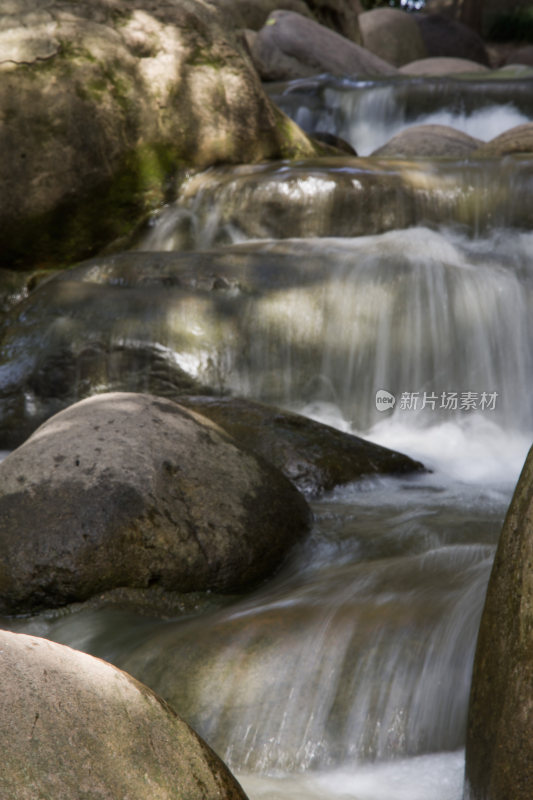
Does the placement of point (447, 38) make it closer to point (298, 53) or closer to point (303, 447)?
point (298, 53)

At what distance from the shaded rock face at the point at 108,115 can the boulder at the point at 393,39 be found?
1149 centimetres

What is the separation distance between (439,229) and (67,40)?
367 cm

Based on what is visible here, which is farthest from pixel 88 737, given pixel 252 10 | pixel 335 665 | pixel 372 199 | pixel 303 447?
pixel 252 10

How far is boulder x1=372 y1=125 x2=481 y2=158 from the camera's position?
962cm

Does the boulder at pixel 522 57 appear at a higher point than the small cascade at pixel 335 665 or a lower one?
higher

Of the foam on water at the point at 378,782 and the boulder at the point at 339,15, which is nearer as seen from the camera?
the foam on water at the point at 378,782

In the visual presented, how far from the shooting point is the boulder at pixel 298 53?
13.7 m

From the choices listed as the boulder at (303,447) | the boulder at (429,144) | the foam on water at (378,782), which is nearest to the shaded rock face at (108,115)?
the boulder at (429,144)

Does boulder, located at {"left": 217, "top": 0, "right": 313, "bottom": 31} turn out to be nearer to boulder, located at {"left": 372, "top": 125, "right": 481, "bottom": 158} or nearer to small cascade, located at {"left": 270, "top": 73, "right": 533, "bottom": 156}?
small cascade, located at {"left": 270, "top": 73, "right": 533, "bottom": 156}

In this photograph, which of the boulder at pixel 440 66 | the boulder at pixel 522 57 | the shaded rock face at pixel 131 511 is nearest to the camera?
the shaded rock face at pixel 131 511

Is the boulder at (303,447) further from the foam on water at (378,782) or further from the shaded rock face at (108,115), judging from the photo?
the shaded rock face at (108,115)

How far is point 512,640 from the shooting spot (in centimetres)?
177

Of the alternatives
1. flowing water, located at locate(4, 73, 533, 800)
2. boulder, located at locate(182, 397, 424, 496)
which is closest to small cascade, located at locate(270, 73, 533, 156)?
flowing water, located at locate(4, 73, 533, 800)

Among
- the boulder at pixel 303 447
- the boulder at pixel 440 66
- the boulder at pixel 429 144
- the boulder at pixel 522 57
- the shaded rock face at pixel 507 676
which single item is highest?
the boulder at pixel 522 57
